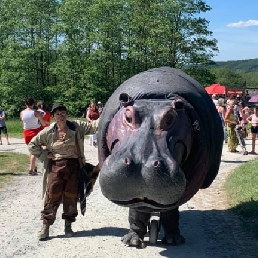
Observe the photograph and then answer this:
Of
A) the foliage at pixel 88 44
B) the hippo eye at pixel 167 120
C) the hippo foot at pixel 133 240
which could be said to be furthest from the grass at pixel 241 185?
the foliage at pixel 88 44

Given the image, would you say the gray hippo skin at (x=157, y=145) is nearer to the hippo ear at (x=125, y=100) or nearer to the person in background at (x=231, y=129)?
the hippo ear at (x=125, y=100)

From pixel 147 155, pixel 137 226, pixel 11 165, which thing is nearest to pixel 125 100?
pixel 147 155

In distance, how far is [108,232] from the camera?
6.68 metres

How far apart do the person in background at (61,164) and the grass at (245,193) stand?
253cm

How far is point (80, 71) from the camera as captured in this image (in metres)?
39.8

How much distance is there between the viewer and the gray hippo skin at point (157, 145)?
4.20m

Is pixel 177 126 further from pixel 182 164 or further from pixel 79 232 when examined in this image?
pixel 79 232

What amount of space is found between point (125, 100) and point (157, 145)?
2.59 ft

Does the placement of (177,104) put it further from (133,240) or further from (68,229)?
(68,229)

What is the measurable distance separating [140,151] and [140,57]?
36.8 m

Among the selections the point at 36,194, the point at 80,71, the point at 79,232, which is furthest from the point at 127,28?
the point at 79,232

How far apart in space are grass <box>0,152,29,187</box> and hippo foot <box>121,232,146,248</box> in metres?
4.97

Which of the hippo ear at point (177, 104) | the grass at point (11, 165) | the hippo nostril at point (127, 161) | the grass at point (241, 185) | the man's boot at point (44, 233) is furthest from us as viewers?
the grass at point (11, 165)

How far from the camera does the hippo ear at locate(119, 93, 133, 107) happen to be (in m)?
4.88
